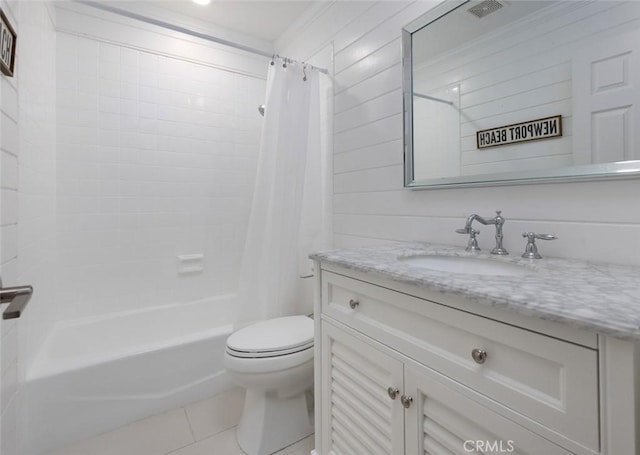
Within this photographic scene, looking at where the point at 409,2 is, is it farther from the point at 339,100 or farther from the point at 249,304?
the point at 249,304

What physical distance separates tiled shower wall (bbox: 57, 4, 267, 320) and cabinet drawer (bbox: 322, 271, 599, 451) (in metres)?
1.84

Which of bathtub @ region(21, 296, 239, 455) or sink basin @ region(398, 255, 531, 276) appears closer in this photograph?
sink basin @ region(398, 255, 531, 276)

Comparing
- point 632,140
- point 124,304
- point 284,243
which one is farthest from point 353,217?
point 124,304

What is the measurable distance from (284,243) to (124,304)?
4.16 feet

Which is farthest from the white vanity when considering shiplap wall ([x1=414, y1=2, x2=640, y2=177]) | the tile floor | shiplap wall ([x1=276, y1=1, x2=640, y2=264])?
the tile floor

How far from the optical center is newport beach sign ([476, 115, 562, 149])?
981 millimetres

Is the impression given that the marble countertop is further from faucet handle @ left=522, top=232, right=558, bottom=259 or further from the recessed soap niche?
the recessed soap niche

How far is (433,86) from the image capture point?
4.44 ft

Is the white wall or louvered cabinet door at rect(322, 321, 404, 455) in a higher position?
the white wall

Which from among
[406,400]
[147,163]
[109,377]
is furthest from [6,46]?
[406,400]

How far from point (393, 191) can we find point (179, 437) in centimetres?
157

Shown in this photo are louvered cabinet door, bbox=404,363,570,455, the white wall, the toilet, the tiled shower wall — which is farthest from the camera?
the tiled shower wall

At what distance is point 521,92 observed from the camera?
1062 mm

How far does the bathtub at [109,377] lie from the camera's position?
135cm
